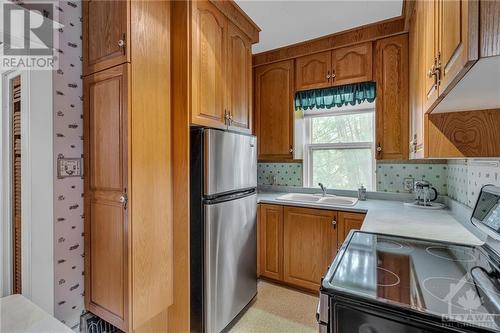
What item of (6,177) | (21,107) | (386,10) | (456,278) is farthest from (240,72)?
(456,278)

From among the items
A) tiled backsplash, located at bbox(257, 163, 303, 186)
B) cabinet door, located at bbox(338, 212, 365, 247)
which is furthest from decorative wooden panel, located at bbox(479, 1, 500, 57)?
tiled backsplash, located at bbox(257, 163, 303, 186)

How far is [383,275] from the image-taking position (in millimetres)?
920

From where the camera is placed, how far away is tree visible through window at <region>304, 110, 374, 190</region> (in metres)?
2.65

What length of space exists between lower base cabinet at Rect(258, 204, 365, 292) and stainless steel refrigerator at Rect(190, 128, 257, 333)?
538mm

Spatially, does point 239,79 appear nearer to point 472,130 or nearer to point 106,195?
point 106,195

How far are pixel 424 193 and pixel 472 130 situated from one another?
1240 millimetres

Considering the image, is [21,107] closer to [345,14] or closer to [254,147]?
[254,147]

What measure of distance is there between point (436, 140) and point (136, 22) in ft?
5.33

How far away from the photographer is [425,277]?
0.90m

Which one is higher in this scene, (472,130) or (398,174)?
(472,130)

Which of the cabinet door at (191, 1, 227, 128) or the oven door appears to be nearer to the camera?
the oven door

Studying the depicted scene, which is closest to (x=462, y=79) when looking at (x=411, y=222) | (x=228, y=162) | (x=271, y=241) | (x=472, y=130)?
(x=472, y=130)

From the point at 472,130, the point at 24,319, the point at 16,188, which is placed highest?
the point at 472,130

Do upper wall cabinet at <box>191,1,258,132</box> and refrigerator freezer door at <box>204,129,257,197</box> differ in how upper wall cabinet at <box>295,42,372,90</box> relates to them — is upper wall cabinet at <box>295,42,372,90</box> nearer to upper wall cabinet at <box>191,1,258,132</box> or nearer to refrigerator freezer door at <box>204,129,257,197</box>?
upper wall cabinet at <box>191,1,258,132</box>
